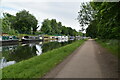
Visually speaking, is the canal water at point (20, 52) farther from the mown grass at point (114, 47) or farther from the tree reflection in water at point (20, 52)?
the mown grass at point (114, 47)

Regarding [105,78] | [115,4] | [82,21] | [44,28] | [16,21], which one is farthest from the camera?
[44,28]

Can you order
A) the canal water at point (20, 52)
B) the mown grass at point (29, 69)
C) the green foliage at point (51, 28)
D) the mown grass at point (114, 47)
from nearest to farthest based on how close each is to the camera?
the mown grass at point (29, 69) → the mown grass at point (114, 47) → the canal water at point (20, 52) → the green foliage at point (51, 28)

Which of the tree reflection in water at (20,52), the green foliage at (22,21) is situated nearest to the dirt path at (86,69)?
the tree reflection in water at (20,52)

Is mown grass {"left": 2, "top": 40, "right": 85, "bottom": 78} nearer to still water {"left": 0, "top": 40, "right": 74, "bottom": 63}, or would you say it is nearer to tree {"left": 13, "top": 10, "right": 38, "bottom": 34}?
still water {"left": 0, "top": 40, "right": 74, "bottom": 63}

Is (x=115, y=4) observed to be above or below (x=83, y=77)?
above

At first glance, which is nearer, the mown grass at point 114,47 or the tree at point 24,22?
the mown grass at point 114,47

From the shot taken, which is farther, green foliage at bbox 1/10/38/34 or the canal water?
green foliage at bbox 1/10/38/34

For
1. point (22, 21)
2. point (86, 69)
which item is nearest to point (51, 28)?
point (22, 21)

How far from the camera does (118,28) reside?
36.9 ft

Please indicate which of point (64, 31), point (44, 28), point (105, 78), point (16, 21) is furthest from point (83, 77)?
point (64, 31)

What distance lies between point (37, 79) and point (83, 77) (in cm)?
188

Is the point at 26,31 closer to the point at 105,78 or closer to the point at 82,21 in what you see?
the point at 82,21

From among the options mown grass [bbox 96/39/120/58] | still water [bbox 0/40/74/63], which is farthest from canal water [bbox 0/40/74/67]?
mown grass [bbox 96/39/120/58]

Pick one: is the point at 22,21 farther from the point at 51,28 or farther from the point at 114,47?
the point at 114,47
